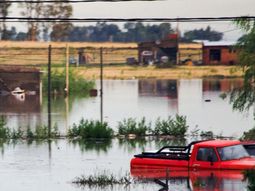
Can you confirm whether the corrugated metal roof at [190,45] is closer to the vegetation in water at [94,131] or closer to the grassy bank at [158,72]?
the grassy bank at [158,72]

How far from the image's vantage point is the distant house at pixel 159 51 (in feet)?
432

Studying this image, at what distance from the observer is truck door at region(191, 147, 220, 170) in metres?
31.0

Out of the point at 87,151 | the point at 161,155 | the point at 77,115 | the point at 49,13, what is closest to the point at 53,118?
the point at 77,115

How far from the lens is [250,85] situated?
1640 inches

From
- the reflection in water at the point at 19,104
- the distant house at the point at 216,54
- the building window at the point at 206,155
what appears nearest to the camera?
the building window at the point at 206,155

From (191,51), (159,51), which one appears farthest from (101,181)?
(191,51)

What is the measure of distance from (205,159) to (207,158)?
69 mm

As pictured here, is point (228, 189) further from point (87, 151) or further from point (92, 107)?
point (92, 107)

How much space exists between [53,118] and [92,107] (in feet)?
47.8

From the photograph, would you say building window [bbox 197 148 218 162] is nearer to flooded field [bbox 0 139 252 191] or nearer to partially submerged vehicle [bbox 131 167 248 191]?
partially submerged vehicle [bbox 131 167 248 191]

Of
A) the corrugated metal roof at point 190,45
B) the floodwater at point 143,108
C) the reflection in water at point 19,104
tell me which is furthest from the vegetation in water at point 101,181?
the corrugated metal roof at point 190,45

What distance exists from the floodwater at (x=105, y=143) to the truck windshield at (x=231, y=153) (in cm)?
92

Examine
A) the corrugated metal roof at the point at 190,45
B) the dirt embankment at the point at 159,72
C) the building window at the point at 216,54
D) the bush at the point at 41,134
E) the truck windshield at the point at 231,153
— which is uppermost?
the corrugated metal roof at the point at 190,45

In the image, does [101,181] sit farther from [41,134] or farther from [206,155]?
[41,134]
